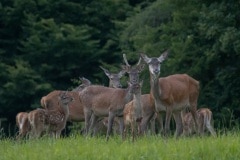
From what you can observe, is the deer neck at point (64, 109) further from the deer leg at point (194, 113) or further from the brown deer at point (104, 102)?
the deer leg at point (194, 113)

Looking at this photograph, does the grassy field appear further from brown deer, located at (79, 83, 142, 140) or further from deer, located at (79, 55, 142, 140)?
brown deer, located at (79, 83, 142, 140)

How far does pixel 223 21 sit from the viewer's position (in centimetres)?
2917

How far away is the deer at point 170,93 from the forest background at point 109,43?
26.4 ft

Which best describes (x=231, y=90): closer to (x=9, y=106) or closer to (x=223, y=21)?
(x=223, y=21)

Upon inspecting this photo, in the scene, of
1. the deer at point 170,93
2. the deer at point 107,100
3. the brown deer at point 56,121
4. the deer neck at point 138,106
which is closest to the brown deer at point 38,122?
the brown deer at point 56,121

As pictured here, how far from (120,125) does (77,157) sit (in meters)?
5.02

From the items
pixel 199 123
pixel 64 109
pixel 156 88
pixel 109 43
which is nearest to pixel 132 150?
pixel 156 88

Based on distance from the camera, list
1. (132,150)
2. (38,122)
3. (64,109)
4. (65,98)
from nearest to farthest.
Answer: (132,150), (38,122), (64,109), (65,98)

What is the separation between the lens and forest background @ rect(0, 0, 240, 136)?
2966 cm

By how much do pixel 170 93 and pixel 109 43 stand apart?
1775 centimetres

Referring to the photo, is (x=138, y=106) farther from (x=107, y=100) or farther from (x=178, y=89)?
(x=107, y=100)

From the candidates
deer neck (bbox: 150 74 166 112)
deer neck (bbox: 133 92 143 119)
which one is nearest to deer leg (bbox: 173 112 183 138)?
deer neck (bbox: 150 74 166 112)

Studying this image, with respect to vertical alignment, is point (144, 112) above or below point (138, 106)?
below

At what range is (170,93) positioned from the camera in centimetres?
1830
